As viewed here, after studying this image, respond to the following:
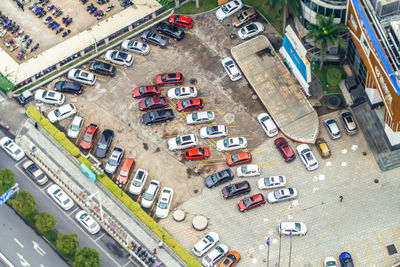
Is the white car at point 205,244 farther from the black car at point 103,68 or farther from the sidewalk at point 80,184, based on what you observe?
the black car at point 103,68

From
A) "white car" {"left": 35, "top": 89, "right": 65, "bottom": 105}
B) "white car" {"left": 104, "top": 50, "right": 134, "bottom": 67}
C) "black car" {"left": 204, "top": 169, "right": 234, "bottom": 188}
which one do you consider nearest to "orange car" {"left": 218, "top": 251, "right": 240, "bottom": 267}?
"black car" {"left": 204, "top": 169, "right": 234, "bottom": 188}

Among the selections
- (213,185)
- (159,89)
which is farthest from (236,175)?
(159,89)

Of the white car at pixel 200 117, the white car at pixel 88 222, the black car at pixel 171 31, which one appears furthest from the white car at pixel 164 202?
the black car at pixel 171 31

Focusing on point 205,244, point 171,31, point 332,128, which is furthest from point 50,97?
point 332,128

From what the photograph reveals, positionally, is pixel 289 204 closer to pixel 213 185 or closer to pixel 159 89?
pixel 213 185

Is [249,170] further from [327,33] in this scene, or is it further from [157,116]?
[327,33]

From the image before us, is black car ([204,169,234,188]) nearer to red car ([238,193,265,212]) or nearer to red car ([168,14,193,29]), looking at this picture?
red car ([238,193,265,212])
